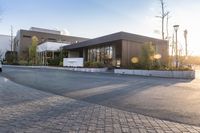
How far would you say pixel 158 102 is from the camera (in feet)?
24.6

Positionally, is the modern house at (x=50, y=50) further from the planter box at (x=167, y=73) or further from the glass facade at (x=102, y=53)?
the planter box at (x=167, y=73)

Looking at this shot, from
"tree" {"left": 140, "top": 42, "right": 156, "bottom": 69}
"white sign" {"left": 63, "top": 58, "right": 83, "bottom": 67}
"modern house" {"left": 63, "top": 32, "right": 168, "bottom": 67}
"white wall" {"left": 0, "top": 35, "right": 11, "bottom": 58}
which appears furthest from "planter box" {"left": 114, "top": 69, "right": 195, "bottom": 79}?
"white wall" {"left": 0, "top": 35, "right": 11, "bottom": 58}

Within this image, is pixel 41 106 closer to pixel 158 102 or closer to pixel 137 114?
pixel 137 114

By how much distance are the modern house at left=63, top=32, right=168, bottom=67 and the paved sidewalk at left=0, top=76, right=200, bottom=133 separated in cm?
1961

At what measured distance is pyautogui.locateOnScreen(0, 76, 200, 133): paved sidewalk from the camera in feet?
14.8

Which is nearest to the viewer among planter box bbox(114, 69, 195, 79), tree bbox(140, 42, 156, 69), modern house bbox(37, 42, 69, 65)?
planter box bbox(114, 69, 195, 79)

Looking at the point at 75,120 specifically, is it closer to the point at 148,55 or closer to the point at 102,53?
the point at 148,55

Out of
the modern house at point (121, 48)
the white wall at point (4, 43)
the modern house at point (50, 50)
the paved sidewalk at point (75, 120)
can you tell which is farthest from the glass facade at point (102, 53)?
the white wall at point (4, 43)

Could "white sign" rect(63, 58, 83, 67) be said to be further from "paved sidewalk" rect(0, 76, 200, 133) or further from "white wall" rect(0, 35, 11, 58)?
"white wall" rect(0, 35, 11, 58)

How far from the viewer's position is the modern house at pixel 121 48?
26.2 metres

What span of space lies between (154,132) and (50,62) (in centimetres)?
3584

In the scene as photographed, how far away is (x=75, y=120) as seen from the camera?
203 inches

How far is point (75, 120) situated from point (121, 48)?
21892mm

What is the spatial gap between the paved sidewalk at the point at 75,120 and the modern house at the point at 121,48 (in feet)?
64.4
